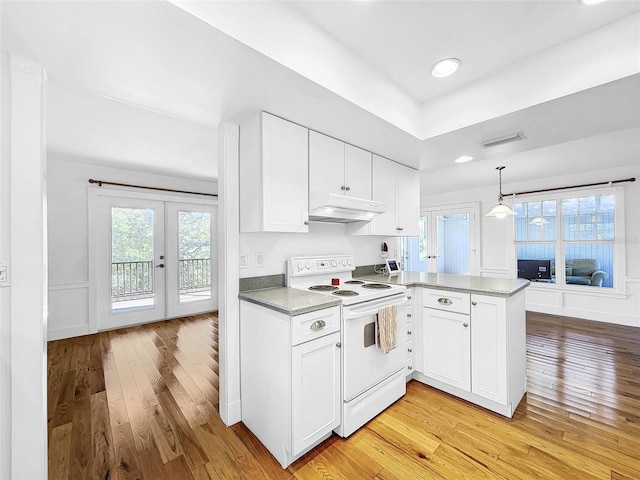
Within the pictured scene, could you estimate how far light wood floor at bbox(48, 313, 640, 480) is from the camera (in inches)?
64.2

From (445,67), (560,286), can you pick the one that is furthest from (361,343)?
(560,286)

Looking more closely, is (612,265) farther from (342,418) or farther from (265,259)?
(265,259)

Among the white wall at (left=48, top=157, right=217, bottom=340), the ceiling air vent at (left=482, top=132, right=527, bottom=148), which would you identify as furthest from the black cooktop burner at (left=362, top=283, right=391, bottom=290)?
the white wall at (left=48, top=157, right=217, bottom=340)

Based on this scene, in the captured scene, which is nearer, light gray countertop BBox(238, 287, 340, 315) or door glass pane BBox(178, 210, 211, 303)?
light gray countertop BBox(238, 287, 340, 315)

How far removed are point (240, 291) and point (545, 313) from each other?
563 centimetres

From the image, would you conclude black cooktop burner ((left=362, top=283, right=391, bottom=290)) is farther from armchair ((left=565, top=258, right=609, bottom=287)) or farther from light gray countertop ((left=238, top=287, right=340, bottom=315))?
armchair ((left=565, top=258, right=609, bottom=287))

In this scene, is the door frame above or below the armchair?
above

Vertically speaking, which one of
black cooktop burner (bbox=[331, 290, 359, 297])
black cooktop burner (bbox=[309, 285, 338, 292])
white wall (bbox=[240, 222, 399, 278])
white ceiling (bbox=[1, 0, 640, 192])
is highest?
white ceiling (bbox=[1, 0, 640, 192])

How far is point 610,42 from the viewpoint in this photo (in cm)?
151

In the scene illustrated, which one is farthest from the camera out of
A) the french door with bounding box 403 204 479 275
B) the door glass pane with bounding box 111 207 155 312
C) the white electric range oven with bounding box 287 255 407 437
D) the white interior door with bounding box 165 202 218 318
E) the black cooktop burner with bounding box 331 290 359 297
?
the french door with bounding box 403 204 479 275

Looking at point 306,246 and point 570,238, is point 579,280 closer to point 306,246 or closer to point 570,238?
point 570,238

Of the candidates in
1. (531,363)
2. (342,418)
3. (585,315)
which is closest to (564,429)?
(531,363)

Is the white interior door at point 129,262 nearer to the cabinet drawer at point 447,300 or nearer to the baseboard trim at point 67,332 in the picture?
the baseboard trim at point 67,332

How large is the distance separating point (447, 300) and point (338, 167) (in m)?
1.49
